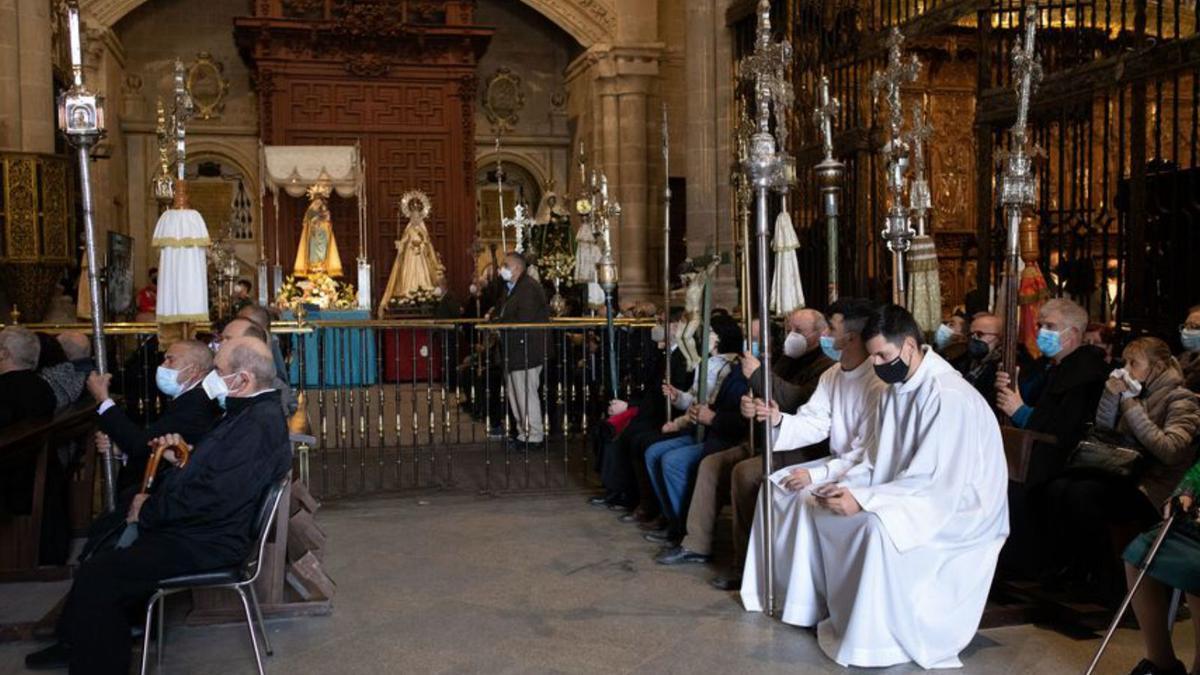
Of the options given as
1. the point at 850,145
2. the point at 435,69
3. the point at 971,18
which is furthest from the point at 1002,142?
Result: the point at 435,69

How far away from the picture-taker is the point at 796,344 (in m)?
6.64

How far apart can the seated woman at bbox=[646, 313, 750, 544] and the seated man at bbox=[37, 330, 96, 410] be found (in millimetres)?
3249

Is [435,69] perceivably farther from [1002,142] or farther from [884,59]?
[1002,142]

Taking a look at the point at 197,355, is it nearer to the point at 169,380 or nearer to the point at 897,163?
the point at 169,380

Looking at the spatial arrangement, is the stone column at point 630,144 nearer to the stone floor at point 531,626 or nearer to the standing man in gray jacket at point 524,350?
the standing man in gray jacket at point 524,350

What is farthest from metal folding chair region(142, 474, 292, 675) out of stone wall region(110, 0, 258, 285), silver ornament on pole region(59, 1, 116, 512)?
stone wall region(110, 0, 258, 285)

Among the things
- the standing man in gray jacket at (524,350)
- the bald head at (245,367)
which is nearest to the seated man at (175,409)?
the bald head at (245,367)

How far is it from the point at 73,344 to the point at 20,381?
127 cm

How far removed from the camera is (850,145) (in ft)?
33.0

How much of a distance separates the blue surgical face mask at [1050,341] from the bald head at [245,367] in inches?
130

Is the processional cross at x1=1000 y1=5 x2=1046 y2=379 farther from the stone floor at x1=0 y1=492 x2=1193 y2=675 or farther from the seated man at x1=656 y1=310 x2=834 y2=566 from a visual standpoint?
the stone floor at x1=0 y1=492 x2=1193 y2=675

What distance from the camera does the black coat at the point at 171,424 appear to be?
5.01 meters

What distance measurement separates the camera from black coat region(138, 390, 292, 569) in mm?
4336

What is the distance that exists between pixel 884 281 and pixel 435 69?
30.4ft
